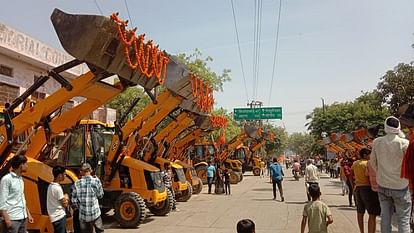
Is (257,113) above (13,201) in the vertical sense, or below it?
above

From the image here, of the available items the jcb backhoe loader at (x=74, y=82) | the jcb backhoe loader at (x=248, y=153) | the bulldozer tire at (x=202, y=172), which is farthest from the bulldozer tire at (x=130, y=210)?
the jcb backhoe loader at (x=248, y=153)

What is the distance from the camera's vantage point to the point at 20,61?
19969 mm

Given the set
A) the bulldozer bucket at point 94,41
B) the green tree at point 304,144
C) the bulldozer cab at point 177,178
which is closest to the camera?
the bulldozer bucket at point 94,41

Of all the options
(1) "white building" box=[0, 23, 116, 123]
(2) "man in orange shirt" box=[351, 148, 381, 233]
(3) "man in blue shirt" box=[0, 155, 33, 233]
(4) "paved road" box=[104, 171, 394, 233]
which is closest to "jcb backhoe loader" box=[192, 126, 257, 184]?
(4) "paved road" box=[104, 171, 394, 233]

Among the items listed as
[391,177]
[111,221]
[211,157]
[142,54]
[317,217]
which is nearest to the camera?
[317,217]

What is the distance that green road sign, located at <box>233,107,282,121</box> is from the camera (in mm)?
49312

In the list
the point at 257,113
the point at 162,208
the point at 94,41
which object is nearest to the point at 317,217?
the point at 94,41

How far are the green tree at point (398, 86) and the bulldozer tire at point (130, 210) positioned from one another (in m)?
27.9

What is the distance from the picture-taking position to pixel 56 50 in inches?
885

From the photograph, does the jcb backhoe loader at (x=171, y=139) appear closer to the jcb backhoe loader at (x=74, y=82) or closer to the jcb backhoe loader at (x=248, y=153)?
the jcb backhoe loader at (x=74, y=82)

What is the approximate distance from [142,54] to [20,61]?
11521 millimetres

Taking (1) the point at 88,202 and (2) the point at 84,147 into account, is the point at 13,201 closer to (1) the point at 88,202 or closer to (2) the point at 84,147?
(1) the point at 88,202

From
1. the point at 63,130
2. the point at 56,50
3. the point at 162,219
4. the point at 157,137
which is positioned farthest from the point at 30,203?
the point at 56,50

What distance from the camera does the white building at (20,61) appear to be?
1844cm
